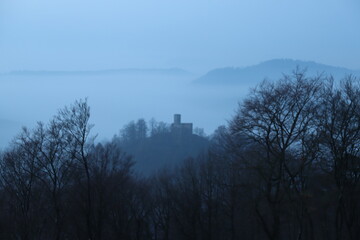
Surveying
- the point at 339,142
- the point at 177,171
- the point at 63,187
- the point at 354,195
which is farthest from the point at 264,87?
the point at 177,171

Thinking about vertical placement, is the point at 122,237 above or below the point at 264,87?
below

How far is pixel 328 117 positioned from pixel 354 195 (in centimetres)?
328

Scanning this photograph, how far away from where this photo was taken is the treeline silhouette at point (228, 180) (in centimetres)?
1806

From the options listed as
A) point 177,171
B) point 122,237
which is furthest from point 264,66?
point 122,237

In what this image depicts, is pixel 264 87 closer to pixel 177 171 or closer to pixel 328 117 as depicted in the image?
pixel 328 117

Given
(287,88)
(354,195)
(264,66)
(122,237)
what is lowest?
(122,237)

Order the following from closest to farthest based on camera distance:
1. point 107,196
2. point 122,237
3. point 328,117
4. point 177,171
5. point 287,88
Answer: point 287,88, point 328,117, point 107,196, point 122,237, point 177,171

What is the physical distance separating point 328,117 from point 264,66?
178 meters

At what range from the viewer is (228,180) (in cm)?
3108

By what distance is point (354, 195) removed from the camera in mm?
19062

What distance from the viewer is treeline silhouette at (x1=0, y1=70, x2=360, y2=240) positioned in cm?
1806

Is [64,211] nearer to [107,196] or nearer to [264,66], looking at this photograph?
[107,196]

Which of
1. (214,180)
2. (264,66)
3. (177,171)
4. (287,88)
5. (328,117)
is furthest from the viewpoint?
(264,66)

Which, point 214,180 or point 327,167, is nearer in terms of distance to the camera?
point 327,167
